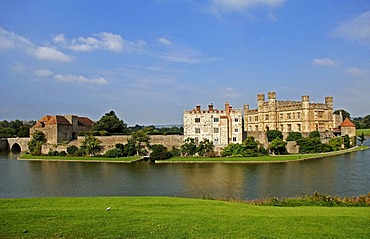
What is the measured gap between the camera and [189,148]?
37.1 meters

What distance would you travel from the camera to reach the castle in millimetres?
37844

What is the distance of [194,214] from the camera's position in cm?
1000

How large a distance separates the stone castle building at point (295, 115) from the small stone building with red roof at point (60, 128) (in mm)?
28359

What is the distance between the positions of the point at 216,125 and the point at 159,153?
24.0 feet

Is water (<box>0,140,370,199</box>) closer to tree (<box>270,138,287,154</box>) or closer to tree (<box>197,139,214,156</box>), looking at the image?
tree (<box>197,139,214,156</box>)

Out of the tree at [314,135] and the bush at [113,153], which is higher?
the tree at [314,135]

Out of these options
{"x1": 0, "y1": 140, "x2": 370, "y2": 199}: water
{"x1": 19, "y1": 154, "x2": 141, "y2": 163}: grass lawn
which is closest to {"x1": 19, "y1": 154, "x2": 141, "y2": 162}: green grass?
{"x1": 19, "y1": 154, "x2": 141, "y2": 163}: grass lawn

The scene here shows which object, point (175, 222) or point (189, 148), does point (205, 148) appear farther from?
point (175, 222)

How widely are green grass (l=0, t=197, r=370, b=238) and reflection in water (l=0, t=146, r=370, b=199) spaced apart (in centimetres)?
670

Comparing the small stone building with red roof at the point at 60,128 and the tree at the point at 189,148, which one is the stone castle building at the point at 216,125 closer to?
the tree at the point at 189,148

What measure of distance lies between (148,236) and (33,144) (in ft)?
138

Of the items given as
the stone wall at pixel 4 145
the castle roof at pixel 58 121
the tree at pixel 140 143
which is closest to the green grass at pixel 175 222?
the tree at pixel 140 143

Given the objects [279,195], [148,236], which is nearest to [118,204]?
[148,236]

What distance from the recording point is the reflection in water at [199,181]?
18.4 meters
